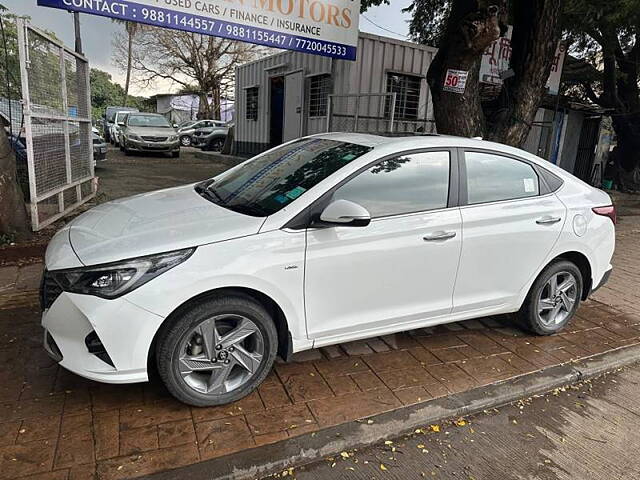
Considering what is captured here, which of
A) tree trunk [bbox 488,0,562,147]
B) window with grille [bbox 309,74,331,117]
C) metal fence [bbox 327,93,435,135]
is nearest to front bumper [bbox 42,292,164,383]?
tree trunk [bbox 488,0,562,147]

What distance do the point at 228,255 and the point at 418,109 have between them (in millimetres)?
9709

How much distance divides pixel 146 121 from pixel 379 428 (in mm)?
16612

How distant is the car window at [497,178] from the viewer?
3.58 metres

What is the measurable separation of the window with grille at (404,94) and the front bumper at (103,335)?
362 inches

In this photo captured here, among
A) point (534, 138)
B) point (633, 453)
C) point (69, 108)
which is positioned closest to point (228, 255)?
point (633, 453)

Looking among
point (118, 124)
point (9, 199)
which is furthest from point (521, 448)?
point (118, 124)

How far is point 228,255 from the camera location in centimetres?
268

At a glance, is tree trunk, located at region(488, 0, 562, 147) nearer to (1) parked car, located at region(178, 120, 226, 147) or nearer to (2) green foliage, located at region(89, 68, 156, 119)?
(1) parked car, located at region(178, 120, 226, 147)

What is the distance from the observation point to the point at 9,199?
534 cm

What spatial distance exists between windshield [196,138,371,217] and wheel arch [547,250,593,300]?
6.73ft

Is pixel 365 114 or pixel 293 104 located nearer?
pixel 365 114

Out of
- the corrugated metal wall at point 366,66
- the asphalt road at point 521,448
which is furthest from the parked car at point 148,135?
the asphalt road at point 521,448

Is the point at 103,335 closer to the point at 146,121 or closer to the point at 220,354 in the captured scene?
the point at 220,354

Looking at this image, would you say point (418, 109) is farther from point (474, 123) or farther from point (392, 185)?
point (392, 185)
